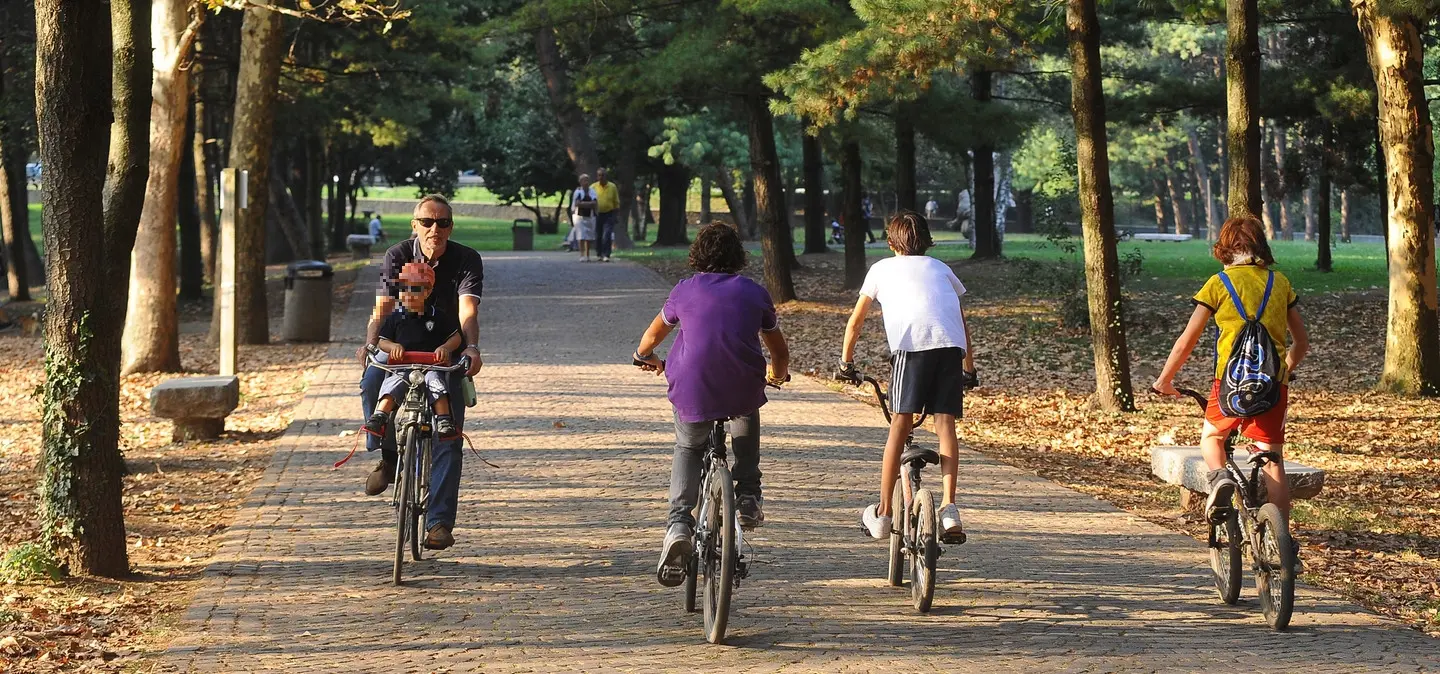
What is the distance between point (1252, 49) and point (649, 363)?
849 cm

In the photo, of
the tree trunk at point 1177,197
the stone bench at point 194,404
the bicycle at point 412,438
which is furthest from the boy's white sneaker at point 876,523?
the tree trunk at point 1177,197

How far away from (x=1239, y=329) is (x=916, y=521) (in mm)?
1547

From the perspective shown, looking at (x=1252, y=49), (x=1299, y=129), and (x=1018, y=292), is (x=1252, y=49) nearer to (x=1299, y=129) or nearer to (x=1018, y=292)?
(x=1018, y=292)

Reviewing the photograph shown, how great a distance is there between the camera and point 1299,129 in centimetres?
2877

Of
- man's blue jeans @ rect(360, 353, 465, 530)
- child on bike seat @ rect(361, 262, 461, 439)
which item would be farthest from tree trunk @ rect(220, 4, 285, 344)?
child on bike seat @ rect(361, 262, 461, 439)

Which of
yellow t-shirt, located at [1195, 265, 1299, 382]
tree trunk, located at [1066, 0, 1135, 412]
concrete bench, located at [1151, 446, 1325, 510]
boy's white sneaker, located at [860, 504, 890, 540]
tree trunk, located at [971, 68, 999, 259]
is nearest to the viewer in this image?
yellow t-shirt, located at [1195, 265, 1299, 382]

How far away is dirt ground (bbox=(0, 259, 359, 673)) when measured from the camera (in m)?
6.55

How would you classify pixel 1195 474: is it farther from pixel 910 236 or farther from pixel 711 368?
pixel 711 368

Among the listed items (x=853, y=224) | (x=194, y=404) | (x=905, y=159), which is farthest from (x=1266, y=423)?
(x=853, y=224)

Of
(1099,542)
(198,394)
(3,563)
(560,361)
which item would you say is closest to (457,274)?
(3,563)

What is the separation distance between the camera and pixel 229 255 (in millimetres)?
15812

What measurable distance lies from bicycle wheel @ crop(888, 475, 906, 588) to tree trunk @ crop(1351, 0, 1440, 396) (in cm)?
881

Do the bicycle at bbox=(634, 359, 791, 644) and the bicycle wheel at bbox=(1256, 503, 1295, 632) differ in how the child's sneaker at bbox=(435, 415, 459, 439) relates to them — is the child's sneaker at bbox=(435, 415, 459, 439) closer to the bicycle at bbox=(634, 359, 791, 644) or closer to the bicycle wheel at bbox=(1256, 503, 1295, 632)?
the bicycle at bbox=(634, 359, 791, 644)

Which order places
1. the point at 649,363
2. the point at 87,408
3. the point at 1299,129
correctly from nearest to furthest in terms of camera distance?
the point at 649,363 → the point at 87,408 → the point at 1299,129
